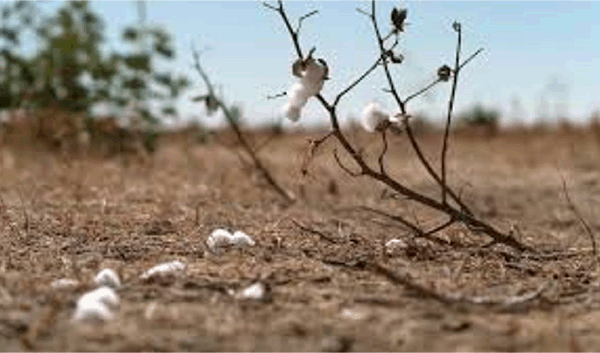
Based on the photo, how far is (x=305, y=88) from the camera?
2934 mm

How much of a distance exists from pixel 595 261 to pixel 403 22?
33.0 inches

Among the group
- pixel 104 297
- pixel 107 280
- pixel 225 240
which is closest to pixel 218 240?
pixel 225 240

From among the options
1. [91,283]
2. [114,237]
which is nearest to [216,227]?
[114,237]

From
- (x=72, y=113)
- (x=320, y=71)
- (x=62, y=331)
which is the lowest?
(x=62, y=331)

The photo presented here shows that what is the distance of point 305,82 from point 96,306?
1.02 metres

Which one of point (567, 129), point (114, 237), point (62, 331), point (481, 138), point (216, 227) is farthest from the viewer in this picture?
point (481, 138)

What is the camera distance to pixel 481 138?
1246cm

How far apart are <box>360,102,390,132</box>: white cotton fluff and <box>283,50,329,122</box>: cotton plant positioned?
184mm

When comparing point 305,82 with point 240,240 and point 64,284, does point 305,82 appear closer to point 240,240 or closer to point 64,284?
point 240,240

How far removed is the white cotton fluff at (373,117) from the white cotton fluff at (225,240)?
0.46 m

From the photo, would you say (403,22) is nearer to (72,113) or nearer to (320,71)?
(320,71)

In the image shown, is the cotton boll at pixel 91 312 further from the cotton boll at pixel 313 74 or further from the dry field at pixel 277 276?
the cotton boll at pixel 313 74

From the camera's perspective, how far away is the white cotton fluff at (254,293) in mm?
2389


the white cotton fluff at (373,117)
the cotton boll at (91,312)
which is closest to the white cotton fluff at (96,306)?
the cotton boll at (91,312)
